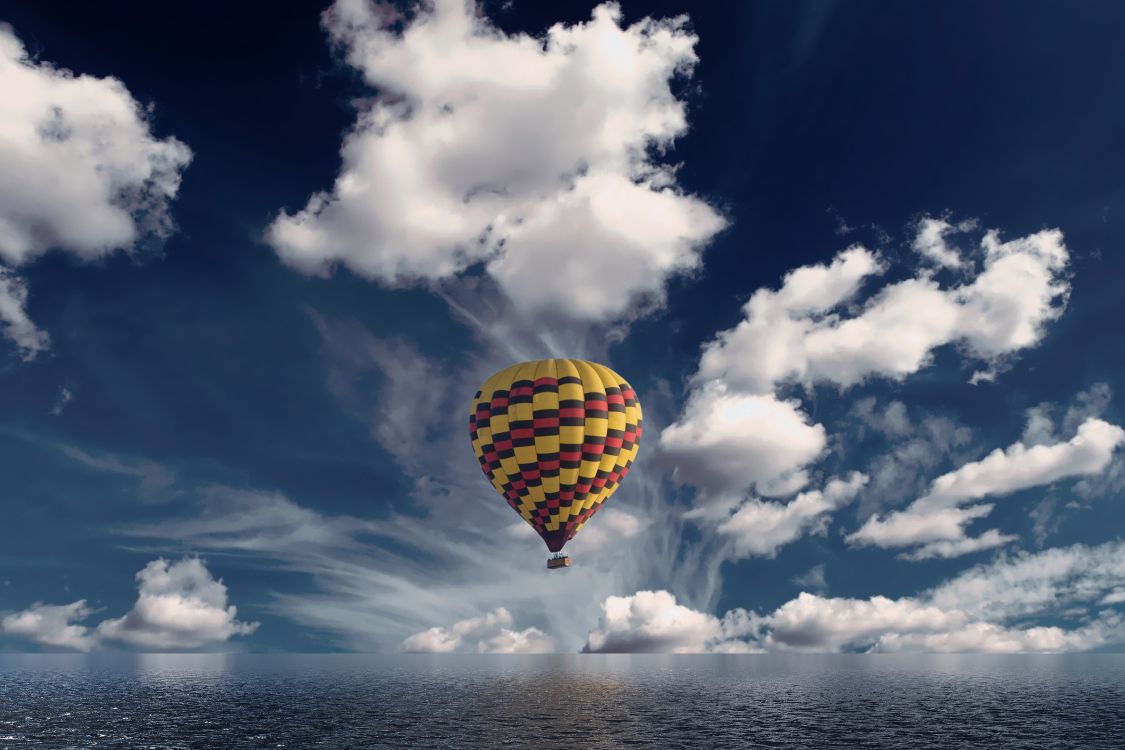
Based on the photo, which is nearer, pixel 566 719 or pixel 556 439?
pixel 556 439

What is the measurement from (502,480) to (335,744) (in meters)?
31.8

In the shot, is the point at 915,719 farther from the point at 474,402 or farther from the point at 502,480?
the point at 474,402

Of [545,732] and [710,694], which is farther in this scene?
[710,694]

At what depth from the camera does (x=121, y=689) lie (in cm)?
17262

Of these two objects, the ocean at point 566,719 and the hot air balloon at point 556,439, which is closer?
the ocean at point 566,719

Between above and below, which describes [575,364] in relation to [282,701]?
above

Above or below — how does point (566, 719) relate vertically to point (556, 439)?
below

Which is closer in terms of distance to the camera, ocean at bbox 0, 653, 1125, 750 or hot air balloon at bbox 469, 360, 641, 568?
ocean at bbox 0, 653, 1125, 750

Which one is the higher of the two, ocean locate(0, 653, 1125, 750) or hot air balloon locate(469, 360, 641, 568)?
hot air balloon locate(469, 360, 641, 568)

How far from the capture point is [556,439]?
83812mm

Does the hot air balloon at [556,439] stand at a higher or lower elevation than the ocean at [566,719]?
higher

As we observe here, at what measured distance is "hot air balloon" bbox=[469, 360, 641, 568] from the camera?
84.2 metres

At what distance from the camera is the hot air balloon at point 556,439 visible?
84.2 m

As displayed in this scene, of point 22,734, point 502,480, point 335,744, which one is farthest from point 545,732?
point 22,734
